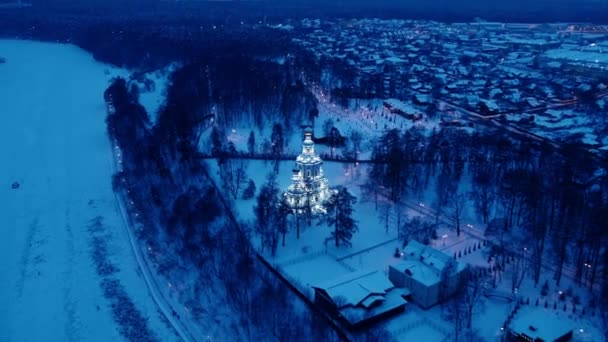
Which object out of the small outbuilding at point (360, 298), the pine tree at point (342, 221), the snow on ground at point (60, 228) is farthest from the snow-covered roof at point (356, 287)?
the snow on ground at point (60, 228)

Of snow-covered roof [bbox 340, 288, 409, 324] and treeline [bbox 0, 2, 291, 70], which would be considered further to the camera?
treeline [bbox 0, 2, 291, 70]

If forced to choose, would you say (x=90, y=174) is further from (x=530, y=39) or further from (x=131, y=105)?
(x=530, y=39)

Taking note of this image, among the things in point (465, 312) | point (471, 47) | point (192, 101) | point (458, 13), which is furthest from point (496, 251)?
point (458, 13)

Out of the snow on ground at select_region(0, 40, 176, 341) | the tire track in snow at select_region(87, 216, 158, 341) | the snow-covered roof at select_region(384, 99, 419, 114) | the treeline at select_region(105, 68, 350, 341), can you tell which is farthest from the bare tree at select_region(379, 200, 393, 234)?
the snow-covered roof at select_region(384, 99, 419, 114)

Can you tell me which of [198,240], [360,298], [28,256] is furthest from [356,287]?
[28,256]

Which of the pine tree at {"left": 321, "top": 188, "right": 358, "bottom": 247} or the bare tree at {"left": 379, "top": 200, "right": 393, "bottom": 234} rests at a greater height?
Answer: the pine tree at {"left": 321, "top": 188, "right": 358, "bottom": 247}

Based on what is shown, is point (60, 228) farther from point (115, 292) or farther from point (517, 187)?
point (517, 187)

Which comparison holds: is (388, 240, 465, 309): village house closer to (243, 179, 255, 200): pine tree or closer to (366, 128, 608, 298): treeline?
(366, 128, 608, 298): treeline
